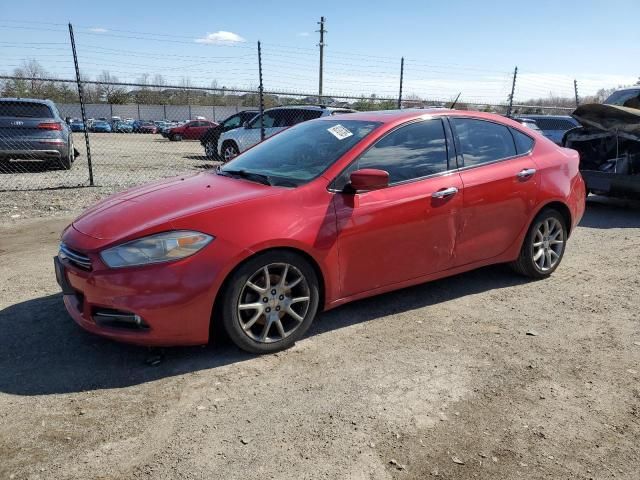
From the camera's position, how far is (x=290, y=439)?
2.60m

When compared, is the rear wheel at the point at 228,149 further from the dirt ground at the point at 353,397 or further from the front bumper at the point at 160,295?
the front bumper at the point at 160,295

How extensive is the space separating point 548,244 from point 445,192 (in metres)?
1.53

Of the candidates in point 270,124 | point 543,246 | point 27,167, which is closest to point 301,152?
point 543,246

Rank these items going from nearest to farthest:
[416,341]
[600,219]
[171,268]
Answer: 1. [171,268]
2. [416,341]
3. [600,219]

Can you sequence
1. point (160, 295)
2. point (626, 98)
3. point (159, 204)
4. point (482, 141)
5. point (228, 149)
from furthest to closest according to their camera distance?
point (228, 149), point (626, 98), point (482, 141), point (159, 204), point (160, 295)

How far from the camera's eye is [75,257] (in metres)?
3.28

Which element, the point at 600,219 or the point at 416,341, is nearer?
the point at 416,341

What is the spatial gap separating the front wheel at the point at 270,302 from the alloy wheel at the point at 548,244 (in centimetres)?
239

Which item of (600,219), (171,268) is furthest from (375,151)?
(600,219)

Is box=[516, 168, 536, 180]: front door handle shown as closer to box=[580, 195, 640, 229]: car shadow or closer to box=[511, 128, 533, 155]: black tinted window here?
box=[511, 128, 533, 155]: black tinted window

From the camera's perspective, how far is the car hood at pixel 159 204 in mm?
3271

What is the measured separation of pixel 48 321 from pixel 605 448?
371cm

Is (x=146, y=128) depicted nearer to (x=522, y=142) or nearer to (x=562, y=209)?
(x=522, y=142)

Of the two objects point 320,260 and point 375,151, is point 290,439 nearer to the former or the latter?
point 320,260
